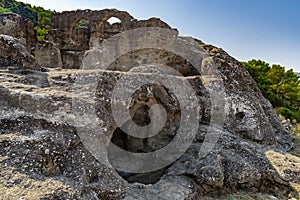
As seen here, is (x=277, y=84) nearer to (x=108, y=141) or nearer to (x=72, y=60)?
(x=72, y=60)

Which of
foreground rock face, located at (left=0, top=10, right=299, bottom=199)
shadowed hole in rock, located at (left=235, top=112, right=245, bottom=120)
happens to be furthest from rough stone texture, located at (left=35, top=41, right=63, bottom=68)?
shadowed hole in rock, located at (left=235, top=112, right=245, bottom=120)

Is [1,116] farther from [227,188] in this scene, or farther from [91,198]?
[227,188]

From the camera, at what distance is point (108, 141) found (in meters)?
4.09

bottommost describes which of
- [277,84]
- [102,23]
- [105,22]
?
[277,84]

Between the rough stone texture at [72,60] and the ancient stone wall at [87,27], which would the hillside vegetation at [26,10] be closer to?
the ancient stone wall at [87,27]

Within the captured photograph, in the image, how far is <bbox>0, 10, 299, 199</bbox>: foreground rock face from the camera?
315 cm

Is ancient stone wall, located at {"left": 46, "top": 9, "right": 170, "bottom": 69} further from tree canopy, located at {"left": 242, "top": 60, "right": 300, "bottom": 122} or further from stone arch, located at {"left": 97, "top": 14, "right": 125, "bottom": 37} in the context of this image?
tree canopy, located at {"left": 242, "top": 60, "right": 300, "bottom": 122}

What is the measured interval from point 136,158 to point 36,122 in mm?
2072

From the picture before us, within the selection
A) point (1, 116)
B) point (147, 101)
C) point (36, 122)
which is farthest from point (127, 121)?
point (1, 116)

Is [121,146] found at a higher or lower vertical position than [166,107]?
lower

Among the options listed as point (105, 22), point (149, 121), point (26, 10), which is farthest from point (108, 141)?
point (26, 10)

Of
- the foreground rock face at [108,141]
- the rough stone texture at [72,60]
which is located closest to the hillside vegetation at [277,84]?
the rough stone texture at [72,60]

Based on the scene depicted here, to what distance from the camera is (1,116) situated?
11.5 ft

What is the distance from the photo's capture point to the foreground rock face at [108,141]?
10.3 feet
